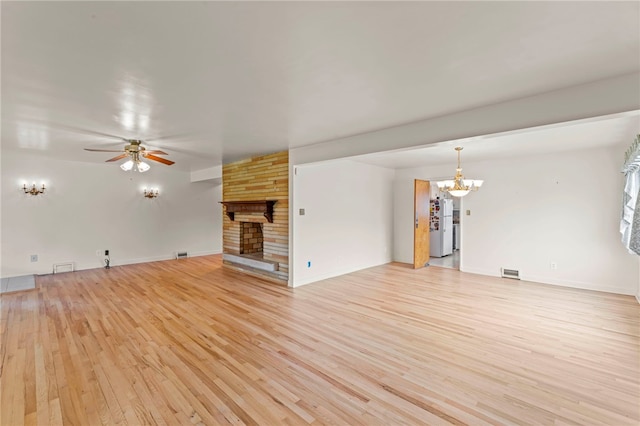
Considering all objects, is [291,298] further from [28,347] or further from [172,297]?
[28,347]

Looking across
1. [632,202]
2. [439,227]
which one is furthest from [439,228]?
[632,202]

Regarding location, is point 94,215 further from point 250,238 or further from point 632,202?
point 632,202

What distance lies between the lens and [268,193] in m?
5.65

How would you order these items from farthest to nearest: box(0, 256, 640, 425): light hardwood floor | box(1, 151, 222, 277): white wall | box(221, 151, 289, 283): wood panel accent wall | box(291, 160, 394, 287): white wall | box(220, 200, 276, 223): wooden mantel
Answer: box(1, 151, 222, 277): white wall, box(220, 200, 276, 223): wooden mantel, box(221, 151, 289, 283): wood panel accent wall, box(291, 160, 394, 287): white wall, box(0, 256, 640, 425): light hardwood floor

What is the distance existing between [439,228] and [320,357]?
6.57 metres

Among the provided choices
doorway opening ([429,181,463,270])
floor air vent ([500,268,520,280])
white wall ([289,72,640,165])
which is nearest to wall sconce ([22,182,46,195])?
white wall ([289,72,640,165])

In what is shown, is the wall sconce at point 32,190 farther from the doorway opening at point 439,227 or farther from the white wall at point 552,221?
the doorway opening at point 439,227

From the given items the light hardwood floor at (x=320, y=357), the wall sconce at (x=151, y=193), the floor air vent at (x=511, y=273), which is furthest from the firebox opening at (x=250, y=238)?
the floor air vent at (x=511, y=273)

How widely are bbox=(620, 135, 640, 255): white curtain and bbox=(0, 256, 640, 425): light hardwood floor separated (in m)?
0.99

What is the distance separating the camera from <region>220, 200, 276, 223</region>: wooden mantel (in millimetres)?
5466

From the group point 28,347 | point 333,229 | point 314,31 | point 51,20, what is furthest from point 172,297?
point 314,31

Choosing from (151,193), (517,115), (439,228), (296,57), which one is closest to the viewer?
(296,57)

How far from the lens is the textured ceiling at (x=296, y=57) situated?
4.84 ft

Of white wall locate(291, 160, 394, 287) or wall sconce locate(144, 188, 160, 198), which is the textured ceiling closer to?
white wall locate(291, 160, 394, 287)
